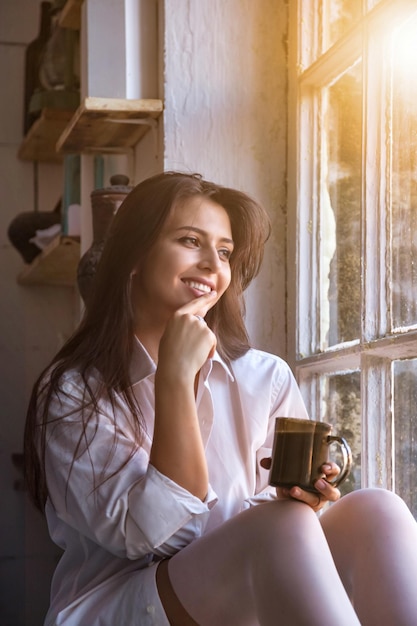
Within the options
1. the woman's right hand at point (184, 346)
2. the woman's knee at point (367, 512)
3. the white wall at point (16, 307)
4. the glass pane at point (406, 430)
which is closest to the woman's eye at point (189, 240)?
the woman's right hand at point (184, 346)

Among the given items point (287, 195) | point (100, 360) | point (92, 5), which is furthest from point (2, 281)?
point (100, 360)

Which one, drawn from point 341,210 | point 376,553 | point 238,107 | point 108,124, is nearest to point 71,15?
point 108,124

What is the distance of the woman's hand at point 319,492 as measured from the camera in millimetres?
1327

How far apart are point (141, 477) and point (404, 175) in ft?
2.14

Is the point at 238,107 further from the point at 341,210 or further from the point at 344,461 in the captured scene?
the point at 344,461

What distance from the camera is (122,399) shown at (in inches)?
62.0

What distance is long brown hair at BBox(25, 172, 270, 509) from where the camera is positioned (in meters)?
1.57

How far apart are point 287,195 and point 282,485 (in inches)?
32.8

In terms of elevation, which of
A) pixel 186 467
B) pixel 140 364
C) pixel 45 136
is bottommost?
pixel 186 467

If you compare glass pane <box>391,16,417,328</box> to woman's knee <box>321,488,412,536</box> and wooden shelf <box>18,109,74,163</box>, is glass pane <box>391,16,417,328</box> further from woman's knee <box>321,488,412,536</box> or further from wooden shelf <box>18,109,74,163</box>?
wooden shelf <box>18,109,74,163</box>

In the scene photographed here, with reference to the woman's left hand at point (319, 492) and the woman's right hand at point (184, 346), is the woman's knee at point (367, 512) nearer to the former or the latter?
the woman's left hand at point (319, 492)

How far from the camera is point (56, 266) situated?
10.0 ft

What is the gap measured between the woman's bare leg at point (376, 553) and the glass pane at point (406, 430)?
0.19 metres

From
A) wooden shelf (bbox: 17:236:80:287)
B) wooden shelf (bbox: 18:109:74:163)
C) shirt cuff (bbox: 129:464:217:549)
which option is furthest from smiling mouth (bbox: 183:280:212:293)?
wooden shelf (bbox: 18:109:74:163)
